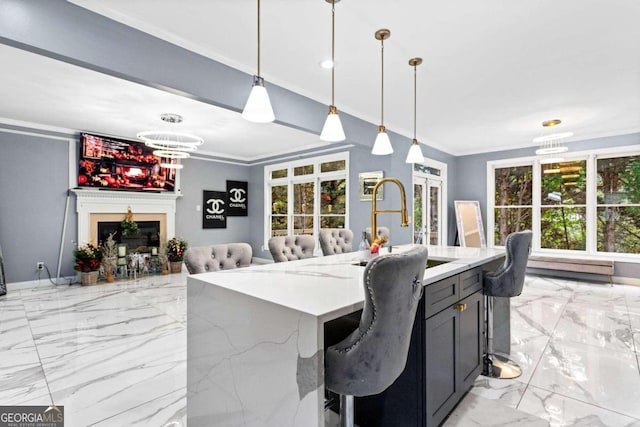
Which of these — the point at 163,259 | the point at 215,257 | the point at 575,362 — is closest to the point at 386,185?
the point at 575,362

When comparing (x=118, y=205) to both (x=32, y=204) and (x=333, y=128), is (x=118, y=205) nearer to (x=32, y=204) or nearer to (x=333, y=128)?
(x=32, y=204)

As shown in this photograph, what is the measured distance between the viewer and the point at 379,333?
44.6 inches

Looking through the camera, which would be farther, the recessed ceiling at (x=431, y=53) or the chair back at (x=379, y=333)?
the recessed ceiling at (x=431, y=53)

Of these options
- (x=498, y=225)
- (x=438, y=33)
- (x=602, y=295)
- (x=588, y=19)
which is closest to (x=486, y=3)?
(x=438, y=33)

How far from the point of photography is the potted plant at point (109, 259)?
5.52 m

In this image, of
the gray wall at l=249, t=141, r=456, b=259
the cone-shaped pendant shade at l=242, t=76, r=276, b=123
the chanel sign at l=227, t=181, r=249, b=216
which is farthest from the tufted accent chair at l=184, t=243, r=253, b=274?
the chanel sign at l=227, t=181, r=249, b=216

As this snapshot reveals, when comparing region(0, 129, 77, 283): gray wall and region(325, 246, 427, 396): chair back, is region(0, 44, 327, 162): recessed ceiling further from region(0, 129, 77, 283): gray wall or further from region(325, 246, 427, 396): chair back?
region(325, 246, 427, 396): chair back

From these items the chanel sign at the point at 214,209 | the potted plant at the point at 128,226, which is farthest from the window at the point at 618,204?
the potted plant at the point at 128,226

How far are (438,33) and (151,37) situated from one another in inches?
89.0

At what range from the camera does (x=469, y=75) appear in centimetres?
329

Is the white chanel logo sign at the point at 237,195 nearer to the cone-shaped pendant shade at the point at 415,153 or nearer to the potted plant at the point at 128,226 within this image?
the potted plant at the point at 128,226

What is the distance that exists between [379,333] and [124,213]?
630cm

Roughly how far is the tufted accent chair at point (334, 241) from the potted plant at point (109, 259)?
419cm

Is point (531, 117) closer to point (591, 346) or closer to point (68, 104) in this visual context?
point (591, 346)
